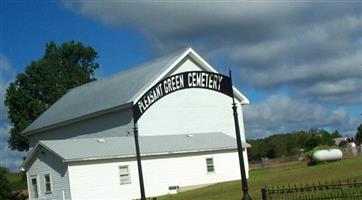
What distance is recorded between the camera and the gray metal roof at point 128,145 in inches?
1538

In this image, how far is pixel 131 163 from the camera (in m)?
40.6

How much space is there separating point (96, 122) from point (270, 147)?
142ft

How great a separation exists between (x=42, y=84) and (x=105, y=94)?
91.7 feet

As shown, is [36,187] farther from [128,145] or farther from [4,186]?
[128,145]

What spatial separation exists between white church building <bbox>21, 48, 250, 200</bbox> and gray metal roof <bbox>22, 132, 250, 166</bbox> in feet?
0.20

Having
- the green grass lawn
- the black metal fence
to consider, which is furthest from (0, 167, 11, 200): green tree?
the black metal fence

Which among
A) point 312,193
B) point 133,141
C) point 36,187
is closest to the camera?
point 312,193

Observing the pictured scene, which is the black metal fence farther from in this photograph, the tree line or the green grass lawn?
the tree line

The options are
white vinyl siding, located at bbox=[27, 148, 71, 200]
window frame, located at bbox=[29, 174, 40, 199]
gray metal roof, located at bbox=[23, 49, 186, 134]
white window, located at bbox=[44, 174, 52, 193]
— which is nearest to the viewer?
white vinyl siding, located at bbox=[27, 148, 71, 200]

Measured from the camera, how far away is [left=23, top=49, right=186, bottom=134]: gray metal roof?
49.3 meters

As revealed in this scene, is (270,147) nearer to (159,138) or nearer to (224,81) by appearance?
(159,138)

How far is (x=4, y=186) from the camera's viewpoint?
3878cm

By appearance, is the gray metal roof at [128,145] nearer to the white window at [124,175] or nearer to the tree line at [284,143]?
the white window at [124,175]

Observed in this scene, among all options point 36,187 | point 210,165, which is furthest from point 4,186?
point 210,165
